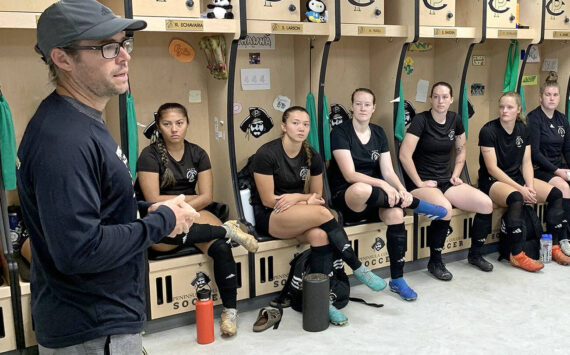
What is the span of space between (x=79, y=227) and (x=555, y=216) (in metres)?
3.82

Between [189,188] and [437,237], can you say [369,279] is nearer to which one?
[437,237]

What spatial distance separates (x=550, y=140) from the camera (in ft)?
14.5

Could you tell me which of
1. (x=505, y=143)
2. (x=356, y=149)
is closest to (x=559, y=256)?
(x=505, y=143)

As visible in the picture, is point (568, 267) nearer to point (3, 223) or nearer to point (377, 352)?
point (377, 352)

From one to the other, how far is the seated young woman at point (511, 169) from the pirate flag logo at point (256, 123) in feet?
5.37

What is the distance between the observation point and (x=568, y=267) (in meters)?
3.92

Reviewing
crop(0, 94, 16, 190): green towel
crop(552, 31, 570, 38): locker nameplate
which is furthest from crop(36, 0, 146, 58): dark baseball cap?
crop(552, 31, 570, 38): locker nameplate

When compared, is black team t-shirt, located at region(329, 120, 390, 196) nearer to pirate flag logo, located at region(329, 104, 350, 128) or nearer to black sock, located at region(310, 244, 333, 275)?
pirate flag logo, located at region(329, 104, 350, 128)

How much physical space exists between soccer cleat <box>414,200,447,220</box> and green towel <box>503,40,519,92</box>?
1.41 meters

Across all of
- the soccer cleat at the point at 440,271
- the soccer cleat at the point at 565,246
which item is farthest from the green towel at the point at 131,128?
the soccer cleat at the point at 565,246

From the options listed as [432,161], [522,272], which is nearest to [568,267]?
[522,272]

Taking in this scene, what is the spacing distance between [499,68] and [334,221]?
230cm

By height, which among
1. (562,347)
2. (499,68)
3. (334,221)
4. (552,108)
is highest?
(499,68)

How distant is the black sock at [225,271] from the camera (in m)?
2.97
